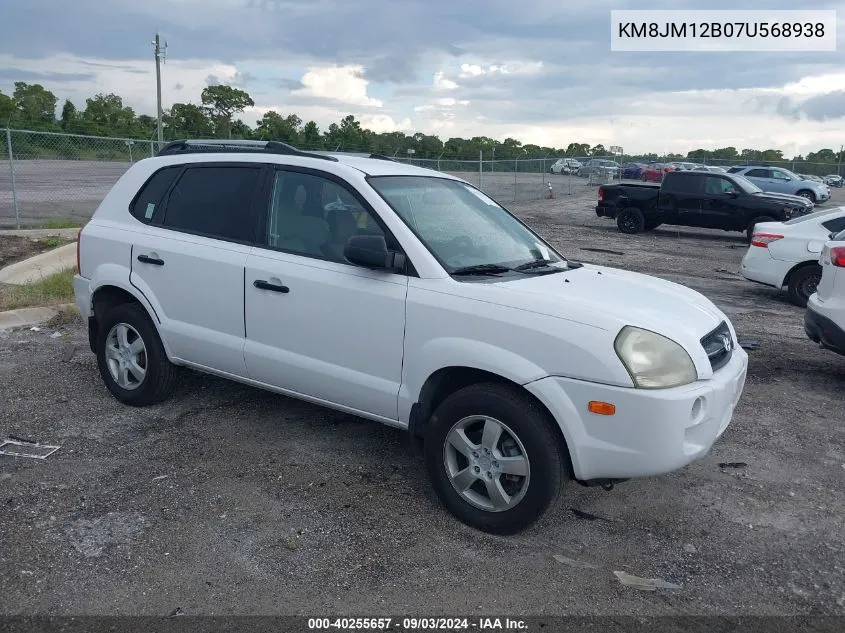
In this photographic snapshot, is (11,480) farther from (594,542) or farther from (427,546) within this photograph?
(594,542)

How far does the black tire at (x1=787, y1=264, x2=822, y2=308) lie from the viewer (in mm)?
10602

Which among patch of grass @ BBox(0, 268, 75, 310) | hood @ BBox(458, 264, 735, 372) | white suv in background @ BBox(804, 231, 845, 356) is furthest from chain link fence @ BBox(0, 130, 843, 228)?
hood @ BBox(458, 264, 735, 372)

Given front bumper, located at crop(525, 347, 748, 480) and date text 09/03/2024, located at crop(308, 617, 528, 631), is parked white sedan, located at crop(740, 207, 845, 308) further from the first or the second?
date text 09/03/2024, located at crop(308, 617, 528, 631)

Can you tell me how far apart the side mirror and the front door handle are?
59 centimetres

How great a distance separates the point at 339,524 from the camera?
4109 millimetres

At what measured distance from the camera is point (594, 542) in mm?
4027

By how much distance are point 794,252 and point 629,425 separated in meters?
8.21

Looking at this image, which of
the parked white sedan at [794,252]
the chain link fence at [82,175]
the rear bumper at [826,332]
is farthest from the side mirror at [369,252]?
the chain link fence at [82,175]

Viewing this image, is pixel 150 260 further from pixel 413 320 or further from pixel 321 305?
pixel 413 320

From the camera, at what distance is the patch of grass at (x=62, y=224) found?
15.2m

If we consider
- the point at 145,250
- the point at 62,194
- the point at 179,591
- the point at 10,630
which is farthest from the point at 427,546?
the point at 62,194

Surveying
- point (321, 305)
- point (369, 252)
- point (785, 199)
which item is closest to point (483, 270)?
point (369, 252)

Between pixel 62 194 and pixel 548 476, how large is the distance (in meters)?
21.6

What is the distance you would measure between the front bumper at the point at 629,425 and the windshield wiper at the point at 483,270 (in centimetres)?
82
